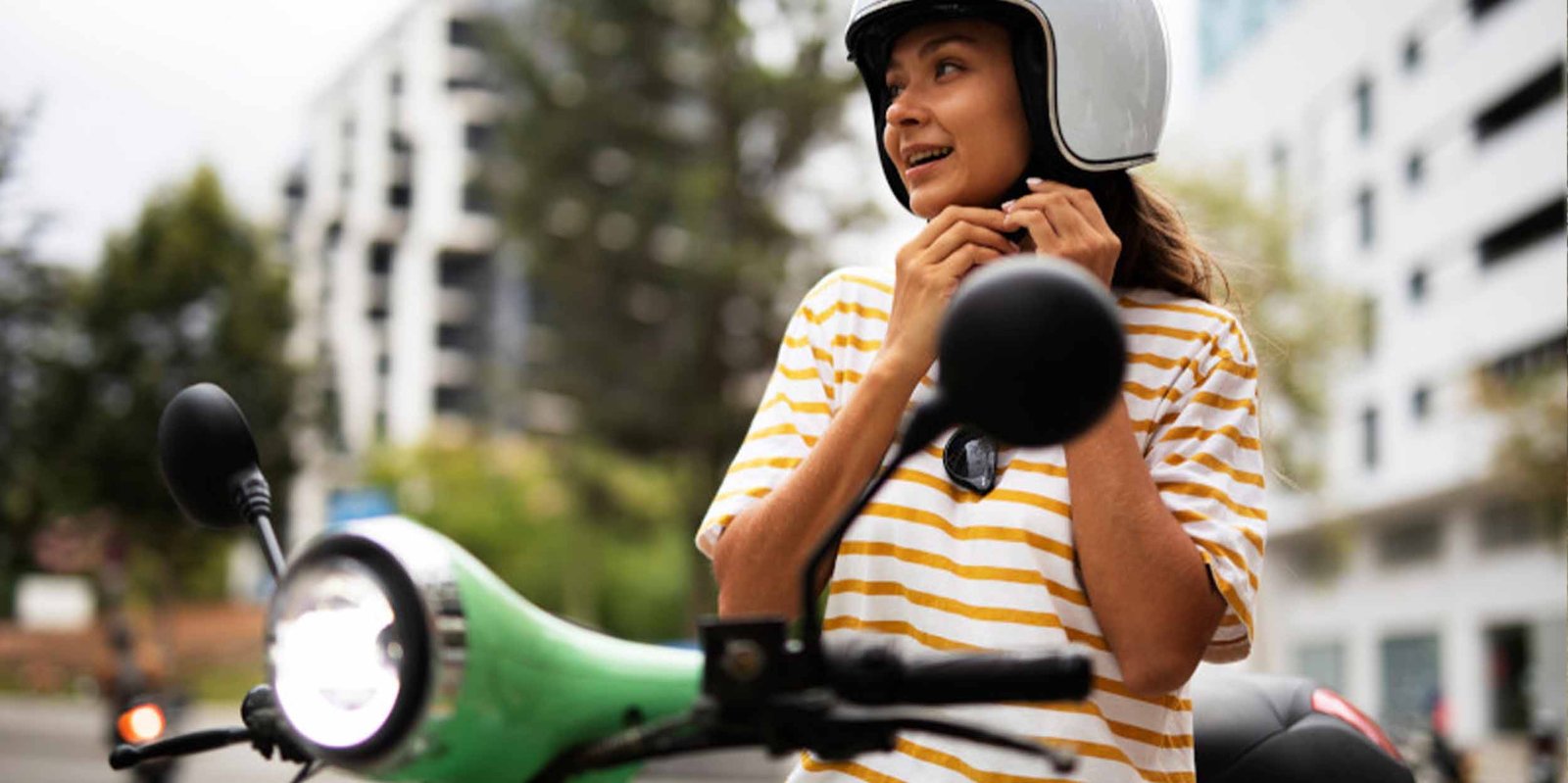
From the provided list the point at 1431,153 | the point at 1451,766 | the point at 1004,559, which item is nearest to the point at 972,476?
the point at 1004,559

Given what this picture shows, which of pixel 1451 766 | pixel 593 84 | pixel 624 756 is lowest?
pixel 1451 766

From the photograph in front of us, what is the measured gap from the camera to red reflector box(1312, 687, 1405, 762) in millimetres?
2373

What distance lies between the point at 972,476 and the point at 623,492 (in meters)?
29.8

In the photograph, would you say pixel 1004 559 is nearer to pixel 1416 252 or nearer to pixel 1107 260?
pixel 1107 260

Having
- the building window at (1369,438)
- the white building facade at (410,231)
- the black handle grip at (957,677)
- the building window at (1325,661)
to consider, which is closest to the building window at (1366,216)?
the building window at (1369,438)

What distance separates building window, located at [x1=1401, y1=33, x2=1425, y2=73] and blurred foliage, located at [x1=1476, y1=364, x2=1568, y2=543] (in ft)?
50.1

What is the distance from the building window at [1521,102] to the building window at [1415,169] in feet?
6.71

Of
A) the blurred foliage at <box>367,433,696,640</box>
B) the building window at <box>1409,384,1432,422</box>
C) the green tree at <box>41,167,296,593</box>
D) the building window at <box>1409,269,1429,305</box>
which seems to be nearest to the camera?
the green tree at <box>41,167,296,593</box>

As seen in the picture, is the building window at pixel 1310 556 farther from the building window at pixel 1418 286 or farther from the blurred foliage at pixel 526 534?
the blurred foliage at pixel 526 534

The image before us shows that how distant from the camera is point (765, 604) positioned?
168 centimetres

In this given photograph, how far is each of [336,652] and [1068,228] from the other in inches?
37.8

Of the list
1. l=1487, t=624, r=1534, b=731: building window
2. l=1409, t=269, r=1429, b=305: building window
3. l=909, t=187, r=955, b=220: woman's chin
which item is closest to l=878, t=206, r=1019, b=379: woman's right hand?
l=909, t=187, r=955, b=220: woman's chin

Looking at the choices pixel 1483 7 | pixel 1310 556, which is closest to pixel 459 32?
pixel 1310 556

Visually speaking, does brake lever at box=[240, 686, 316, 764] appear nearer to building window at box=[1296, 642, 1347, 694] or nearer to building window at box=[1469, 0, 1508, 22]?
building window at box=[1469, 0, 1508, 22]
